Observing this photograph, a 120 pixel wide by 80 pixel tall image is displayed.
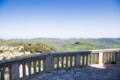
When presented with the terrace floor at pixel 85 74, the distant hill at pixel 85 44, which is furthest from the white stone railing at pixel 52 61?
the distant hill at pixel 85 44

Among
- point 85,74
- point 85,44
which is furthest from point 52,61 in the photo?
point 85,44

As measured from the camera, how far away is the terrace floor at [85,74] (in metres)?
5.70

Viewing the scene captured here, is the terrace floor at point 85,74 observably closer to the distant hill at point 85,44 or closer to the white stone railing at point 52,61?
the white stone railing at point 52,61

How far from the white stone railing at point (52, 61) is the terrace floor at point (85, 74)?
273 mm

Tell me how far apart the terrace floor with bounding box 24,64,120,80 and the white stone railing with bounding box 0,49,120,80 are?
27 centimetres

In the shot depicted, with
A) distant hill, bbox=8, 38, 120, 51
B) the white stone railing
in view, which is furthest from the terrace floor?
distant hill, bbox=8, 38, 120, 51

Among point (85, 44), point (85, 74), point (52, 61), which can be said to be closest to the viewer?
point (85, 74)

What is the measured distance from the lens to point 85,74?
20.3 feet

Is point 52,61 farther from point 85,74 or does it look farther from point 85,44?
point 85,44

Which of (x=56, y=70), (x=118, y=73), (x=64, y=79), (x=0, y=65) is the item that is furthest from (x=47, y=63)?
(x=118, y=73)

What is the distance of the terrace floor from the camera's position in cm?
570

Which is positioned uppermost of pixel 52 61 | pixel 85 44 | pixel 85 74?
pixel 52 61

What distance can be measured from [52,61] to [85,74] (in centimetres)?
133

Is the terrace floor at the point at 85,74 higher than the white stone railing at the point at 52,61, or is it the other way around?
the white stone railing at the point at 52,61
